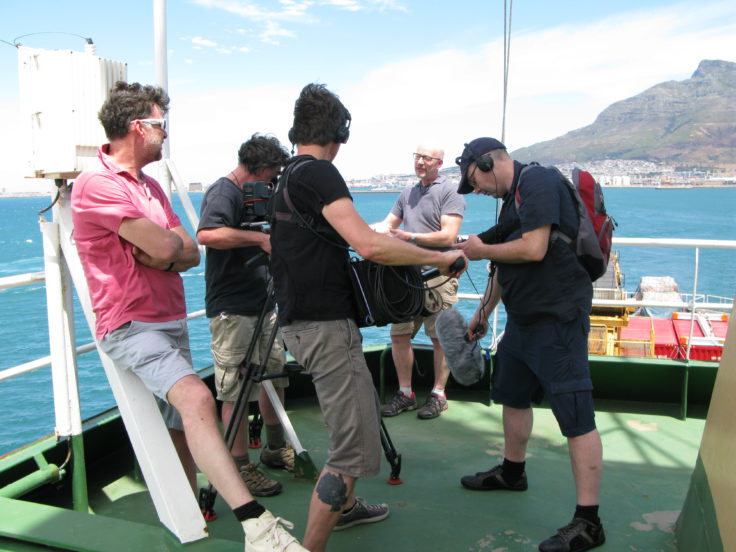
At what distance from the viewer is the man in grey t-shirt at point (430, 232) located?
4.41 meters

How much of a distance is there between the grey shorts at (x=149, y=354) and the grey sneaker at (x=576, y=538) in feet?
5.41

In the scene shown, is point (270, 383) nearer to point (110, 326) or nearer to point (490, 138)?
point (110, 326)

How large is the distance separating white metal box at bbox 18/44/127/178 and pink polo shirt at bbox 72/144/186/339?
11.4 inches

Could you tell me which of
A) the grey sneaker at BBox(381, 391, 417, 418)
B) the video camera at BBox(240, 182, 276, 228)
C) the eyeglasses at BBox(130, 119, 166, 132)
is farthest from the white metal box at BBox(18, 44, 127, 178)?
the grey sneaker at BBox(381, 391, 417, 418)

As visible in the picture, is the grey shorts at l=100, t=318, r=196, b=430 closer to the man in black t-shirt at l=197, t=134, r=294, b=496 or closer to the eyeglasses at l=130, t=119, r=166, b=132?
the eyeglasses at l=130, t=119, r=166, b=132

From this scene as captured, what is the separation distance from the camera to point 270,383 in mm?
3523

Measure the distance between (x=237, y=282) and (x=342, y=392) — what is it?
128cm

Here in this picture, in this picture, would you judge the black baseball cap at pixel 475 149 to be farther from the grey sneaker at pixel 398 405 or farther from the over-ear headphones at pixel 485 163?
the grey sneaker at pixel 398 405

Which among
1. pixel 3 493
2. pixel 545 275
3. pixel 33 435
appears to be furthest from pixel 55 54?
pixel 33 435

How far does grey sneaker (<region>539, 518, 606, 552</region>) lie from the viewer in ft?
8.60

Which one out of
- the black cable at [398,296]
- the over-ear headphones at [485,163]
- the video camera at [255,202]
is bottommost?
the black cable at [398,296]

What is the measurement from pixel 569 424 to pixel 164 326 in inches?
68.4

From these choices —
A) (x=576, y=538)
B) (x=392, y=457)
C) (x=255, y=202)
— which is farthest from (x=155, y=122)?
(x=576, y=538)

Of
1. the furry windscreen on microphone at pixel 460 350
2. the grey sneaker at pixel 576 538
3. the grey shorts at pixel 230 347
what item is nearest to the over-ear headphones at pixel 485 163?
the furry windscreen on microphone at pixel 460 350
